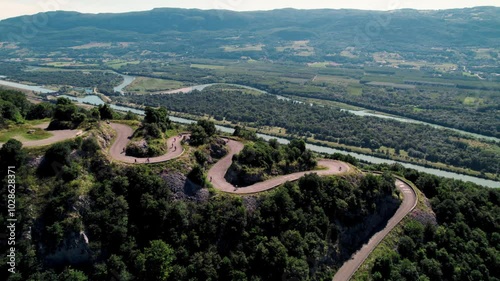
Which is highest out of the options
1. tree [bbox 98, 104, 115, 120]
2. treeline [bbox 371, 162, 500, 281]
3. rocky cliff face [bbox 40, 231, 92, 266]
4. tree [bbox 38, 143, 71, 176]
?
tree [bbox 38, 143, 71, 176]

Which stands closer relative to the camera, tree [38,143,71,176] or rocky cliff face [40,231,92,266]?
rocky cliff face [40,231,92,266]

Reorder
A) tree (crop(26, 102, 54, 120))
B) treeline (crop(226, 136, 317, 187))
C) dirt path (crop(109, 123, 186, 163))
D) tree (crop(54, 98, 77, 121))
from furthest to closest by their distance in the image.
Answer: tree (crop(26, 102, 54, 120)), tree (crop(54, 98, 77, 121)), treeline (crop(226, 136, 317, 187)), dirt path (crop(109, 123, 186, 163))

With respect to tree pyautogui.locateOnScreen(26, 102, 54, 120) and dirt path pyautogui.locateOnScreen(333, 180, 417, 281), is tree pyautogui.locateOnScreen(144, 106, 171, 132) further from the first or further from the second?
dirt path pyautogui.locateOnScreen(333, 180, 417, 281)

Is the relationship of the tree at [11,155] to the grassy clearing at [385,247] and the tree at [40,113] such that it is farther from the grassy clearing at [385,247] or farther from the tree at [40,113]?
the grassy clearing at [385,247]

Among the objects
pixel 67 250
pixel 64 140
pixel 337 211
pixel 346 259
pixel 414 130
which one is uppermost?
pixel 64 140

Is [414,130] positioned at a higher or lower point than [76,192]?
lower

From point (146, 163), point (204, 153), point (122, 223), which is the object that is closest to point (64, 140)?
point (146, 163)

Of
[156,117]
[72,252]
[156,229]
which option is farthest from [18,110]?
[156,229]

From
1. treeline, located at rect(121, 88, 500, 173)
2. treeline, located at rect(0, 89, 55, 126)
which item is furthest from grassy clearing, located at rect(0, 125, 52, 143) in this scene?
treeline, located at rect(121, 88, 500, 173)

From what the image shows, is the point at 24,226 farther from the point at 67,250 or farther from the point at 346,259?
the point at 346,259
